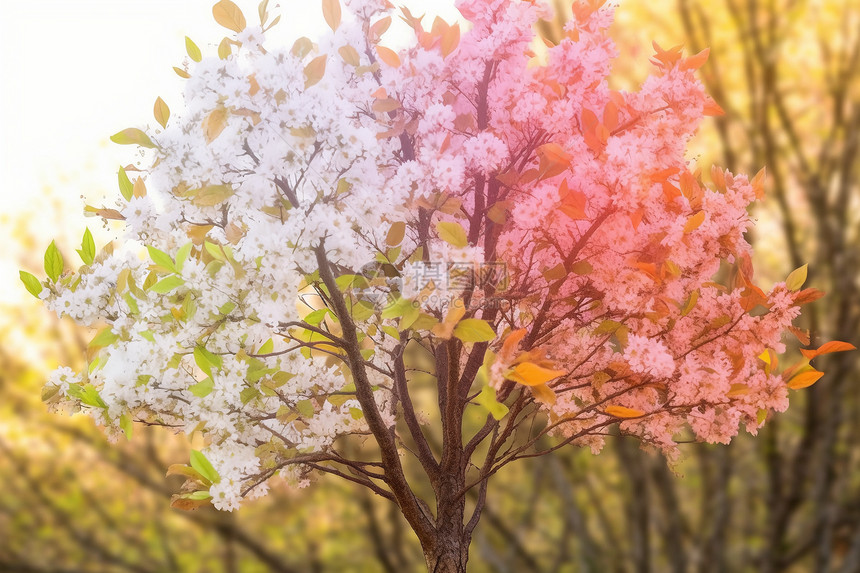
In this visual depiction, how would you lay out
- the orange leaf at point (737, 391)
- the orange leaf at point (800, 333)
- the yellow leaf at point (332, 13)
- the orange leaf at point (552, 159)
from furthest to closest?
the orange leaf at point (800, 333) → the orange leaf at point (737, 391) → the yellow leaf at point (332, 13) → the orange leaf at point (552, 159)

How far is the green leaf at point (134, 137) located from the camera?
166 cm

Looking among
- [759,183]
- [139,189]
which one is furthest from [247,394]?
[759,183]

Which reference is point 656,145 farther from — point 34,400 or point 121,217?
point 34,400

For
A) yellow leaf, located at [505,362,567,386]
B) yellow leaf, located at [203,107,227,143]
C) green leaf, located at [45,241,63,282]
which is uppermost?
green leaf, located at [45,241,63,282]

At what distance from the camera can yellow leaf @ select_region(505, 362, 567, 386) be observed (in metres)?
1.43

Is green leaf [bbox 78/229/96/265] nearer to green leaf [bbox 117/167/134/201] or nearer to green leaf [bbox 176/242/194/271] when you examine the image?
green leaf [bbox 117/167/134/201]

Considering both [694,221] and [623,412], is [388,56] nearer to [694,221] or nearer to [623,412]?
[694,221]

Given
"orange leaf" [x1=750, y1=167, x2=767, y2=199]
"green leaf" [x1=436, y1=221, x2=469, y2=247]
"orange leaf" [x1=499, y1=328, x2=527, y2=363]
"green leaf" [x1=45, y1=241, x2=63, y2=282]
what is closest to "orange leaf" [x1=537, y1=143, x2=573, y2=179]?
"green leaf" [x1=436, y1=221, x2=469, y2=247]

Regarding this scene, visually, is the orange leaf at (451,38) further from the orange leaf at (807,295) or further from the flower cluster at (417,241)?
the orange leaf at (807,295)

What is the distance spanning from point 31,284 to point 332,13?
105 centimetres

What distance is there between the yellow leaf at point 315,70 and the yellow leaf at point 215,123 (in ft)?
0.58

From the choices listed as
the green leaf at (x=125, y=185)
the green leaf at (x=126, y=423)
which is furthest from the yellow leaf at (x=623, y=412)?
the green leaf at (x=125, y=185)

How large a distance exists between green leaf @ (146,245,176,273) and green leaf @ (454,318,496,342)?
2.15 ft

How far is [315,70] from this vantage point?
1.44m
